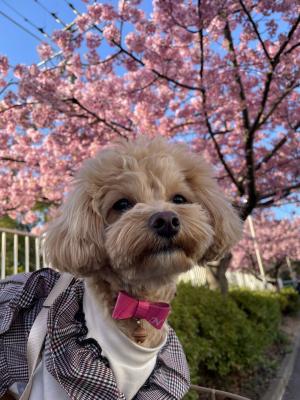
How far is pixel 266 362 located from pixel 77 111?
5.45m

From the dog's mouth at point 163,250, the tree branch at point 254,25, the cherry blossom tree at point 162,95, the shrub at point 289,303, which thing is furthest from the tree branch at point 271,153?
the shrub at point 289,303

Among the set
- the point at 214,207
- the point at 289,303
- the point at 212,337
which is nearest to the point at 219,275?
the point at 212,337

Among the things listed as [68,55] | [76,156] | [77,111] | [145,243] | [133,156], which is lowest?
→ [145,243]

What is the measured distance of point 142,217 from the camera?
5.05 ft

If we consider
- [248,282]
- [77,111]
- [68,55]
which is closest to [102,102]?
[77,111]

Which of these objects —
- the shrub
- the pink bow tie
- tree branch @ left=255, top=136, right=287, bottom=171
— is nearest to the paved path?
the pink bow tie

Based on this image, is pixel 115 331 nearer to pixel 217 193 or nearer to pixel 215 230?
pixel 215 230

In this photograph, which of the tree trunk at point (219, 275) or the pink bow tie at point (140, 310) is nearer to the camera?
the pink bow tie at point (140, 310)

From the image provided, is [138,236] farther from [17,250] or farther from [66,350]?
[17,250]

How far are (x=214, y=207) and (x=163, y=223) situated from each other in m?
0.46

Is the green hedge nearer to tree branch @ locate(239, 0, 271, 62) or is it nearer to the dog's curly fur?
the dog's curly fur

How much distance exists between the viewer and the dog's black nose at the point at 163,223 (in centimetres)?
150

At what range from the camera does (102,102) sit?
703 cm

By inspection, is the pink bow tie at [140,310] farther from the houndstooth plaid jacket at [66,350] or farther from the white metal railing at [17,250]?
the white metal railing at [17,250]
